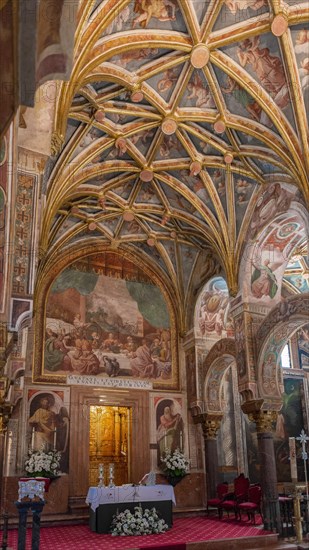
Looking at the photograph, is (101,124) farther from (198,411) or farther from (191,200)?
(198,411)

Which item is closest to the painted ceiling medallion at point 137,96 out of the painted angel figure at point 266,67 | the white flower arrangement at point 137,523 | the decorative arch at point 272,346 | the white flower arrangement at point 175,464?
the painted angel figure at point 266,67

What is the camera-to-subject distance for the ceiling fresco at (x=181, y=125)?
1104 cm

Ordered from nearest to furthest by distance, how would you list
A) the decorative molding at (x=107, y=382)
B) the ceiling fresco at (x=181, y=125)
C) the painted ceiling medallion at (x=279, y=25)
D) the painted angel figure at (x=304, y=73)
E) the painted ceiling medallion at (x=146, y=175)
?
the painted ceiling medallion at (x=279, y=25), the ceiling fresco at (x=181, y=125), the painted angel figure at (x=304, y=73), the painted ceiling medallion at (x=146, y=175), the decorative molding at (x=107, y=382)

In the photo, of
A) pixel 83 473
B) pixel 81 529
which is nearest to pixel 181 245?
pixel 83 473

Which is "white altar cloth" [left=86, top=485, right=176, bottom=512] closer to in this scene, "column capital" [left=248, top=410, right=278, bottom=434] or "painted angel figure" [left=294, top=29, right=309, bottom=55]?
"column capital" [left=248, top=410, right=278, bottom=434]

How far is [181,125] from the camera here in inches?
568

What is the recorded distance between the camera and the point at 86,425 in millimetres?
17297

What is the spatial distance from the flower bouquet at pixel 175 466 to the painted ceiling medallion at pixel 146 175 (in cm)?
935

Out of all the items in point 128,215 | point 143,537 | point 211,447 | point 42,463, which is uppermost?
point 128,215

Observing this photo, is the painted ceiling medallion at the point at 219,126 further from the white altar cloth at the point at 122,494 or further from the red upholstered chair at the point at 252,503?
the red upholstered chair at the point at 252,503

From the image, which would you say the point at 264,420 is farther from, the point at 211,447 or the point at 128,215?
the point at 128,215

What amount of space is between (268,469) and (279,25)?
433 inches

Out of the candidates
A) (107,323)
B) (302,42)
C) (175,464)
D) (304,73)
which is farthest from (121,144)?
(175,464)

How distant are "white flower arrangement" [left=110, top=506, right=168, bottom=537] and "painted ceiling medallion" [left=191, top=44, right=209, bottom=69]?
10904 millimetres
